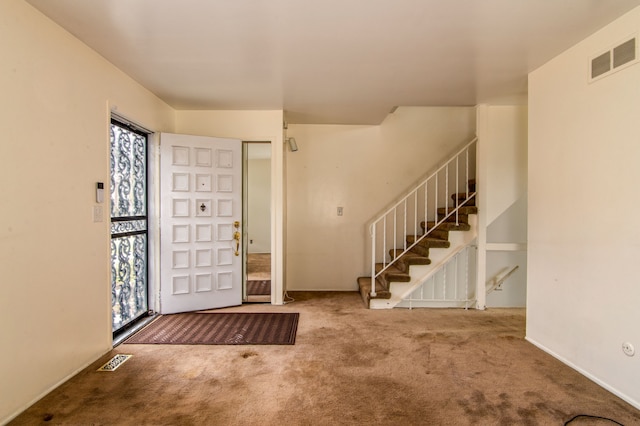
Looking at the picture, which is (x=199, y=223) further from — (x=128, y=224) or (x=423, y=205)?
(x=423, y=205)

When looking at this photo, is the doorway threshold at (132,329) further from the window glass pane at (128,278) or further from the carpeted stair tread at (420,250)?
the carpeted stair tread at (420,250)

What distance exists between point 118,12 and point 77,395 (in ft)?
8.30

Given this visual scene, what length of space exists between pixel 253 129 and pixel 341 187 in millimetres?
1571

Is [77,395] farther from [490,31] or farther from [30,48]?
[490,31]

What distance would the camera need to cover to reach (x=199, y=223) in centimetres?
380

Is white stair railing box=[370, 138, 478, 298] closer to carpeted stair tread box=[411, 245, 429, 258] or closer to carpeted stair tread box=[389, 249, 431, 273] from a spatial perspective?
carpeted stair tread box=[411, 245, 429, 258]

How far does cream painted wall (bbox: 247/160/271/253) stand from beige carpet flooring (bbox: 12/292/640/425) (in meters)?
4.77

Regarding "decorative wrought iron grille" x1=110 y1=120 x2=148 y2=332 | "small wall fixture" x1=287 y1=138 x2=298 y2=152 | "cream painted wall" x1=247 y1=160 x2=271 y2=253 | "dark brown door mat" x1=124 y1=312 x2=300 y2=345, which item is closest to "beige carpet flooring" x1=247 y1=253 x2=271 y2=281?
"cream painted wall" x1=247 y1=160 x2=271 y2=253

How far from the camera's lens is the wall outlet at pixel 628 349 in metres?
2.04

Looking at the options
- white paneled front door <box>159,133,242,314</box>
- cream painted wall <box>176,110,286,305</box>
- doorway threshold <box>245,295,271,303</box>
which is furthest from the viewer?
doorway threshold <box>245,295,271,303</box>

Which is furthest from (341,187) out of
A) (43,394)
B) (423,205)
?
(43,394)

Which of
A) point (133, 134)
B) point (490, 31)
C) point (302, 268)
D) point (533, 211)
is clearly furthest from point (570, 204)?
point (133, 134)

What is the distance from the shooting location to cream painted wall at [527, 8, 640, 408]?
2076mm

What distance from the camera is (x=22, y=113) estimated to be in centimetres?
195
